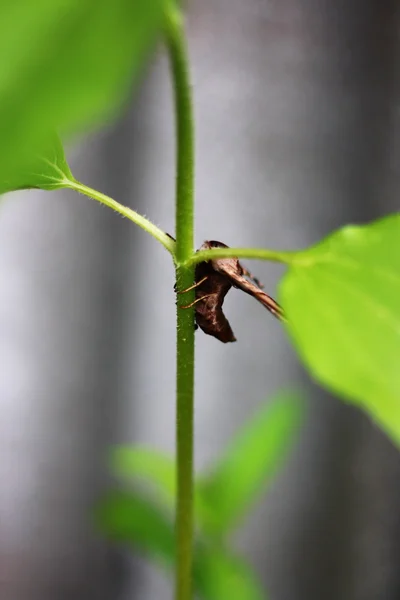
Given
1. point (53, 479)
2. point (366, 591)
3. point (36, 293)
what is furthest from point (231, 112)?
point (366, 591)

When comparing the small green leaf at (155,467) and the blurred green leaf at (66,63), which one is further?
the small green leaf at (155,467)

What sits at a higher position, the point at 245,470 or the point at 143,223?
the point at 143,223

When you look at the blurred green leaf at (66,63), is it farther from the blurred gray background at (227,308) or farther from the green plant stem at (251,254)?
the blurred gray background at (227,308)

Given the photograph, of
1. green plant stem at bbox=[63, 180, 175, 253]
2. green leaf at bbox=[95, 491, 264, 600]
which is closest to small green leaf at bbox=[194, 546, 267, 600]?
green leaf at bbox=[95, 491, 264, 600]

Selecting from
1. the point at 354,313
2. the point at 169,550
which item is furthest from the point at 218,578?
the point at 354,313

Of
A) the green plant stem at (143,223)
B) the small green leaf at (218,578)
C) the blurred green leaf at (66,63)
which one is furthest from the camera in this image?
the small green leaf at (218,578)

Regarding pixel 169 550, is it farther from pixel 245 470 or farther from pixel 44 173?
pixel 44 173

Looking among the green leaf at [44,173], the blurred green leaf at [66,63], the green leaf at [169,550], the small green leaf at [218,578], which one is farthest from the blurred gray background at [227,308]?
the blurred green leaf at [66,63]

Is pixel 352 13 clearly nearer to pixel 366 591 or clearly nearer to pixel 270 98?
pixel 270 98
